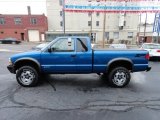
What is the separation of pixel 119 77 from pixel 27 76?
136 inches

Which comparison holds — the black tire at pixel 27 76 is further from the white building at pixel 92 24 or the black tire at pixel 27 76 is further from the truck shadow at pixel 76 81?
the white building at pixel 92 24

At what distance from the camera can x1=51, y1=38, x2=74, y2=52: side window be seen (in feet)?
18.7

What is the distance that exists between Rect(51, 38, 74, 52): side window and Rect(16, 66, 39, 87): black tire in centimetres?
115

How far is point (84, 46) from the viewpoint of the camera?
575 cm

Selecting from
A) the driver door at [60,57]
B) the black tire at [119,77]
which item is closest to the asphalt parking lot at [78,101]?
the black tire at [119,77]

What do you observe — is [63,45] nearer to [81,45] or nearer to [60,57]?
[60,57]

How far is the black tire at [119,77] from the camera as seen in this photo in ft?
19.0

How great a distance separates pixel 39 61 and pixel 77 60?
4.60 feet

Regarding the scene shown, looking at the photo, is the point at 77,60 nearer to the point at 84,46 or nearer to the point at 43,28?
the point at 84,46

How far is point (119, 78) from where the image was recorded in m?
5.86

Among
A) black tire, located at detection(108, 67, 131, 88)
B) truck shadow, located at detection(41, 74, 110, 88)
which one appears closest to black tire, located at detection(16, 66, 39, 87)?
truck shadow, located at detection(41, 74, 110, 88)

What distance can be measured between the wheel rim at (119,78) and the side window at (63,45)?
191 centimetres

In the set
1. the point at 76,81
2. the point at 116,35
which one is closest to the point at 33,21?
the point at 116,35

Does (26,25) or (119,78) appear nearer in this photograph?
(119,78)
